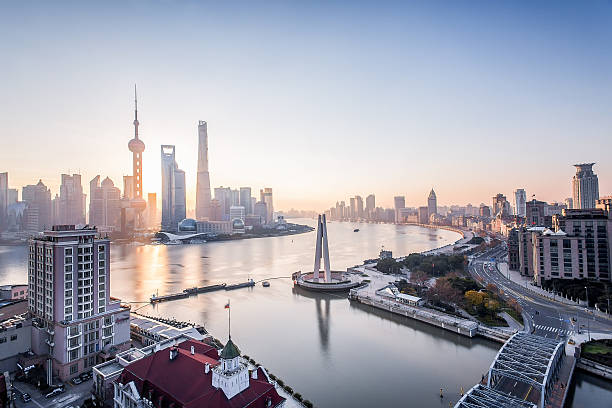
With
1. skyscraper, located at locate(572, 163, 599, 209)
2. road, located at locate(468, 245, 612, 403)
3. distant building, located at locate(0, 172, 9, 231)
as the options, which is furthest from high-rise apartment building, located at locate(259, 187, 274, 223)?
road, located at locate(468, 245, 612, 403)

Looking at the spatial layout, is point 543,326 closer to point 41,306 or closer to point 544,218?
point 41,306

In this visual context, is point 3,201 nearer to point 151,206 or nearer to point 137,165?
point 137,165

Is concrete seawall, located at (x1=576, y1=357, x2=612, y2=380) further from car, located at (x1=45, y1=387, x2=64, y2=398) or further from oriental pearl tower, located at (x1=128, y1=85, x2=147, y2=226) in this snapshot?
oriental pearl tower, located at (x1=128, y1=85, x2=147, y2=226)

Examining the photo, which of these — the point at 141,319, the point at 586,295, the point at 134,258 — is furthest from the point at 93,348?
the point at 134,258

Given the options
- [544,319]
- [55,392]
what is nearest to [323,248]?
[544,319]

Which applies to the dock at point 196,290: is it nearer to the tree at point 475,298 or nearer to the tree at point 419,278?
the tree at point 419,278

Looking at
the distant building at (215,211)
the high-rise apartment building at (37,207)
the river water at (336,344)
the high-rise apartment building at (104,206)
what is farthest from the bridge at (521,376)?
the distant building at (215,211)
